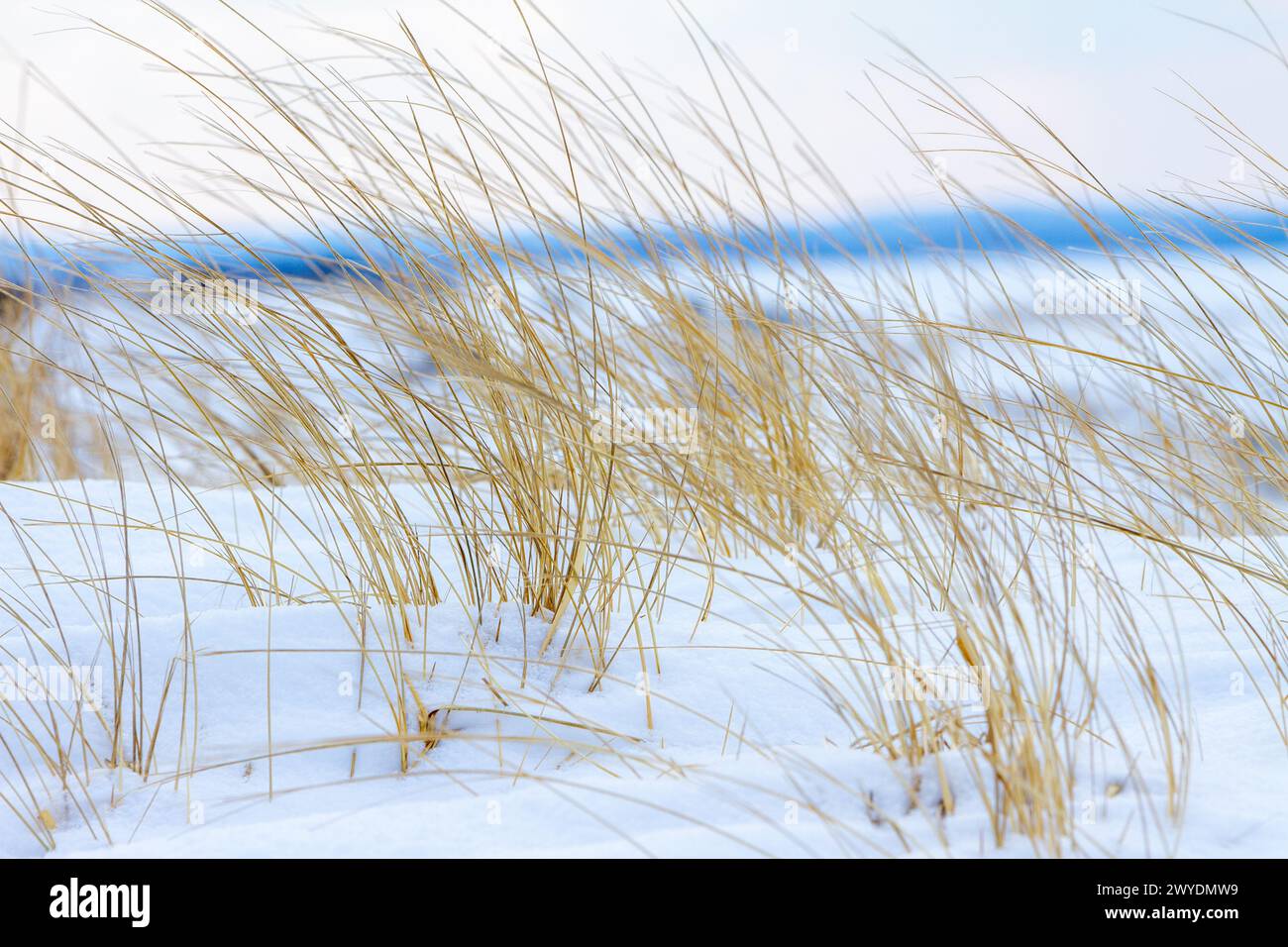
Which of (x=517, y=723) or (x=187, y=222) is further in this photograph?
(x=187, y=222)

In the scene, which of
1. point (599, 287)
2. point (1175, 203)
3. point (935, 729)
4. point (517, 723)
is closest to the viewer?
point (935, 729)

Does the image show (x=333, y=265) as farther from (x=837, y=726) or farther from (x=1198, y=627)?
(x=1198, y=627)

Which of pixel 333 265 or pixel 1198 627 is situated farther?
pixel 333 265

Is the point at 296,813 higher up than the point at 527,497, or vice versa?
the point at 527,497

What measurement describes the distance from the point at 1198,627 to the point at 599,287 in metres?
1.09

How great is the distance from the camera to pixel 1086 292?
6.11ft

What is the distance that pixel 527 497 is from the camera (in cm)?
150
